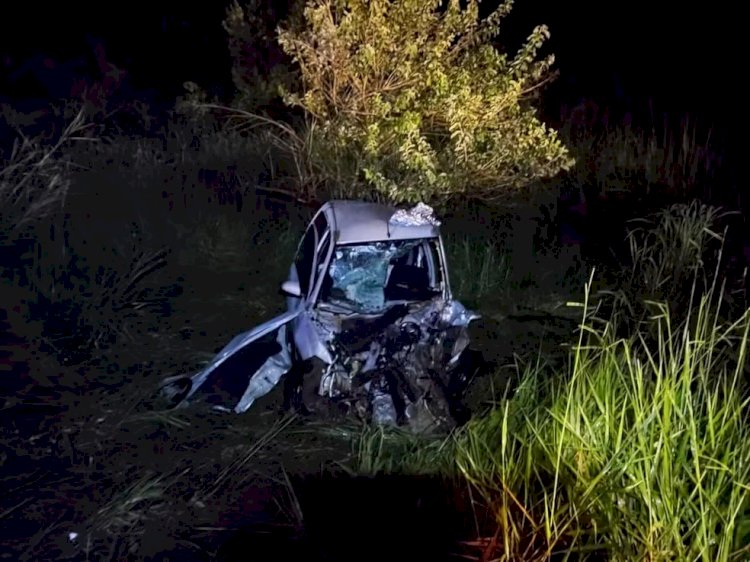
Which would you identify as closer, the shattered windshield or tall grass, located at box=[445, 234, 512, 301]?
the shattered windshield

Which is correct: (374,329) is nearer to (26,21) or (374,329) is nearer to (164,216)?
(164,216)

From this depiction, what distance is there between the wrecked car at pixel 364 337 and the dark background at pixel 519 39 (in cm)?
945

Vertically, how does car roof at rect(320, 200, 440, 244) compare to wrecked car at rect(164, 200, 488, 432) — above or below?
above

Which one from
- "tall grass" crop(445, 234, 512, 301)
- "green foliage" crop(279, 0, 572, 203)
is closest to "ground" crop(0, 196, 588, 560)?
"tall grass" crop(445, 234, 512, 301)

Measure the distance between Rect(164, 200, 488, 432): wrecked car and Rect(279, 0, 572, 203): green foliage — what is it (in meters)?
1.38

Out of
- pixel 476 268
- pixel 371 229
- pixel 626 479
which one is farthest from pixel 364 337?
pixel 476 268

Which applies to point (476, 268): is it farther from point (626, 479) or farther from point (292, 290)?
point (626, 479)

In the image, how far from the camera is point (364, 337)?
5.80 meters

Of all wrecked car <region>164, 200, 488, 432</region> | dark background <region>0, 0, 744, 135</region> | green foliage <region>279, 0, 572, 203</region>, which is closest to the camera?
wrecked car <region>164, 200, 488, 432</region>

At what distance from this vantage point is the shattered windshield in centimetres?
630

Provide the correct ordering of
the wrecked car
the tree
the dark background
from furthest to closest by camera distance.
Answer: the dark background → the tree → the wrecked car

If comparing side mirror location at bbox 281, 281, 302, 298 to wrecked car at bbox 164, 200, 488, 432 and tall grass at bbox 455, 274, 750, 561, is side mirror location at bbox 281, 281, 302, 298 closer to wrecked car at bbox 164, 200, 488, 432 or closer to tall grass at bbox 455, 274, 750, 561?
wrecked car at bbox 164, 200, 488, 432

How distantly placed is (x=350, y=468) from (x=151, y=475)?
1193 mm

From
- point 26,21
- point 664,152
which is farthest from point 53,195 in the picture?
point 26,21
